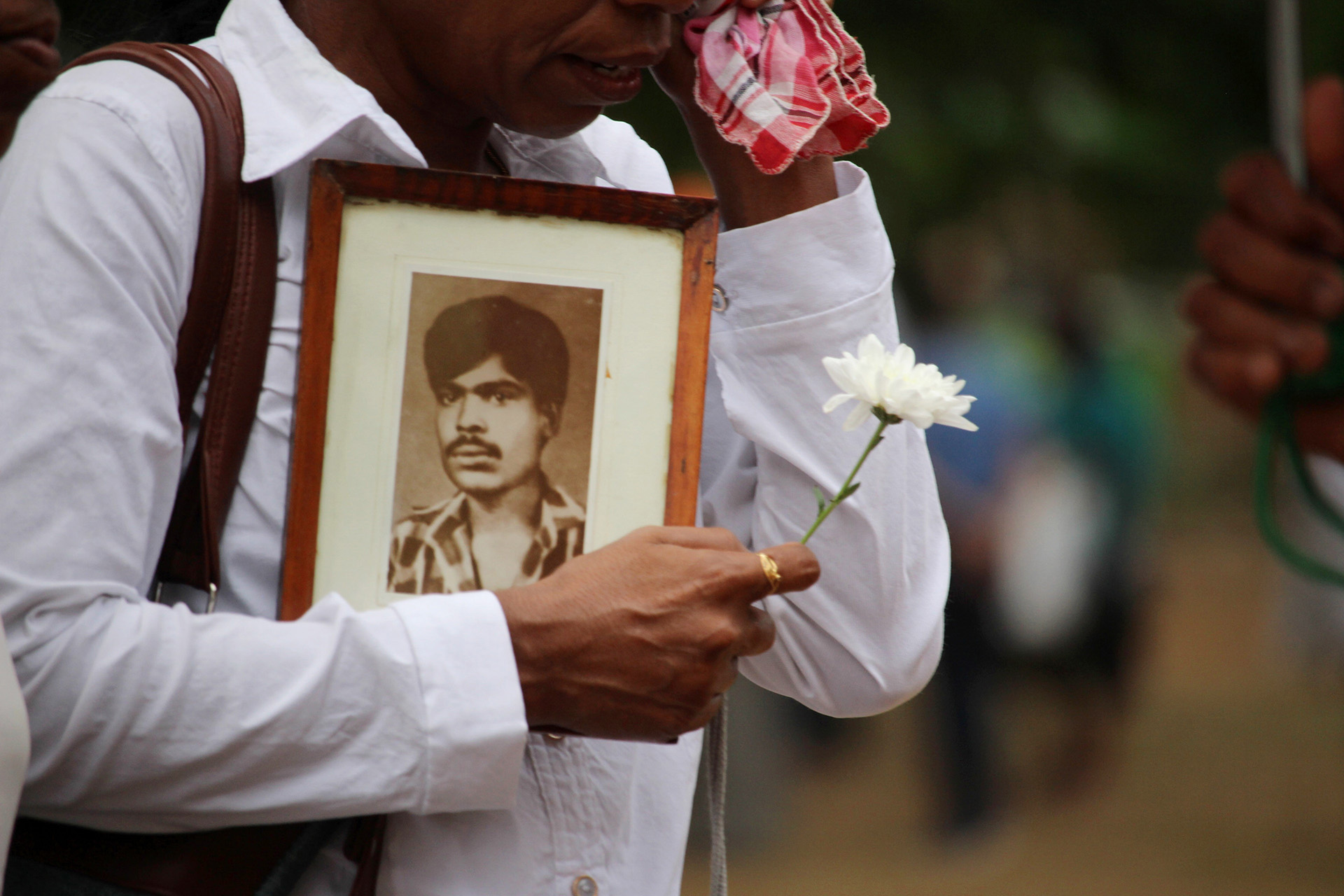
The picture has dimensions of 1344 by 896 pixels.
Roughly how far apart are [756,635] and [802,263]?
0.41 m

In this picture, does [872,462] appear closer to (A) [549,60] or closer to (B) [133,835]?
(A) [549,60]

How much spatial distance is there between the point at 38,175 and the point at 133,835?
58cm

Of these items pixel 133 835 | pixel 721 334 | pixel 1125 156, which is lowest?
pixel 133 835

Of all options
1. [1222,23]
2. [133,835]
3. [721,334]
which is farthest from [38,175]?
[1222,23]

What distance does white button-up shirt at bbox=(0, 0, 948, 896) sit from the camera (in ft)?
4.38

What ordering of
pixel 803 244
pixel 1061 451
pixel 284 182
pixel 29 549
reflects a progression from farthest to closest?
pixel 1061 451 → pixel 803 244 → pixel 284 182 → pixel 29 549

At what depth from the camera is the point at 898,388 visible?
4.59 ft

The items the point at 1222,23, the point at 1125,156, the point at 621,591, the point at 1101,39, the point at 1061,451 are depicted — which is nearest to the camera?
the point at 621,591

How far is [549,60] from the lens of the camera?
1.59m

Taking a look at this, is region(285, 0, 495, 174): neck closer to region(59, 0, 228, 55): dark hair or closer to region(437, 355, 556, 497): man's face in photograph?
region(59, 0, 228, 55): dark hair

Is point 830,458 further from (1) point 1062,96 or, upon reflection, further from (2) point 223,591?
(1) point 1062,96

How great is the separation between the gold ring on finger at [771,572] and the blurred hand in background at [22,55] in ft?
2.31

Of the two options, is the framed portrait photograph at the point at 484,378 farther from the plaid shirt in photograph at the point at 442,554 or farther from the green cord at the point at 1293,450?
the green cord at the point at 1293,450

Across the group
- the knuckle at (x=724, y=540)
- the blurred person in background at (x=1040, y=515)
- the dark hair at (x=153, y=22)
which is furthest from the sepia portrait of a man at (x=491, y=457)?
the blurred person in background at (x=1040, y=515)
